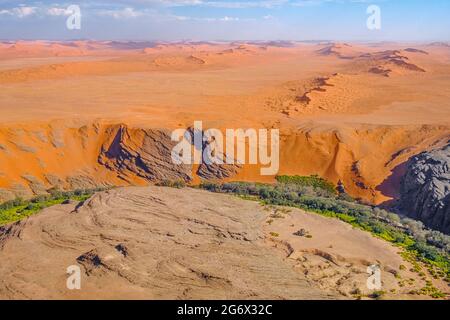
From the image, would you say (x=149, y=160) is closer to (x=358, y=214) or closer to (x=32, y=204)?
(x=32, y=204)

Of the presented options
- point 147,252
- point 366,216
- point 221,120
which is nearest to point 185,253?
point 147,252

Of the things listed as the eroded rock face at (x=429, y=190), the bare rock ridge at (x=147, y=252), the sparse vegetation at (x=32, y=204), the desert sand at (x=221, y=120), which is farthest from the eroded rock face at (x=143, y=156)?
the eroded rock face at (x=429, y=190)

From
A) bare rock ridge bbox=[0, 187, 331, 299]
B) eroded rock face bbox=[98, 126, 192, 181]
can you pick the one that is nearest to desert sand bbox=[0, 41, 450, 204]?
eroded rock face bbox=[98, 126, 192, 181]

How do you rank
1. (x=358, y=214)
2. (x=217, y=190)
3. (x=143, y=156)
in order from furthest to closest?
(x=143, y=156), (x=217, y=190), (x=358, y=214)

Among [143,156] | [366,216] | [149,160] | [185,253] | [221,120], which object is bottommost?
[366,216]

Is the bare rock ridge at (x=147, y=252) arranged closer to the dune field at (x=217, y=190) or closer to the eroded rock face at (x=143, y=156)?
the dune field at (x=217, y=190)
